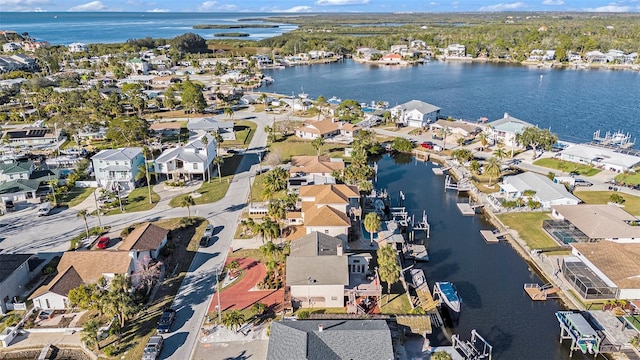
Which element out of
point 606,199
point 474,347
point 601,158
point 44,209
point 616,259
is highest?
point 601,158

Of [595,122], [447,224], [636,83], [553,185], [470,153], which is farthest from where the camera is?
[636,83]

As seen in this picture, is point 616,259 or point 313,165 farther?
point 313,165

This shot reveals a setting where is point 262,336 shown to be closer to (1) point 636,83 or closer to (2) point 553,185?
(2) point 553,185

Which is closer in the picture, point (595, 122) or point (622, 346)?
point (622, 346)

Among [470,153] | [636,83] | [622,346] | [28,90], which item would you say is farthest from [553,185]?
[28,90]

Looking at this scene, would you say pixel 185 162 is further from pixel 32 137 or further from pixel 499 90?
pixel 499 90

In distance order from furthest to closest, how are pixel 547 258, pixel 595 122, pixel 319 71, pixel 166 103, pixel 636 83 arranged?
pixel 319 71, pixel 636 83, pixel 166 103, pixel 595 122, pixel 547 258

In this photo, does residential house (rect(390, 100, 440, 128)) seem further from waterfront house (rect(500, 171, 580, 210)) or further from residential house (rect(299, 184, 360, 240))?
residential house (rect(299, 184, 360, 240))

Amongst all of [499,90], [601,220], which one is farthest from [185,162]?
[499,90]
